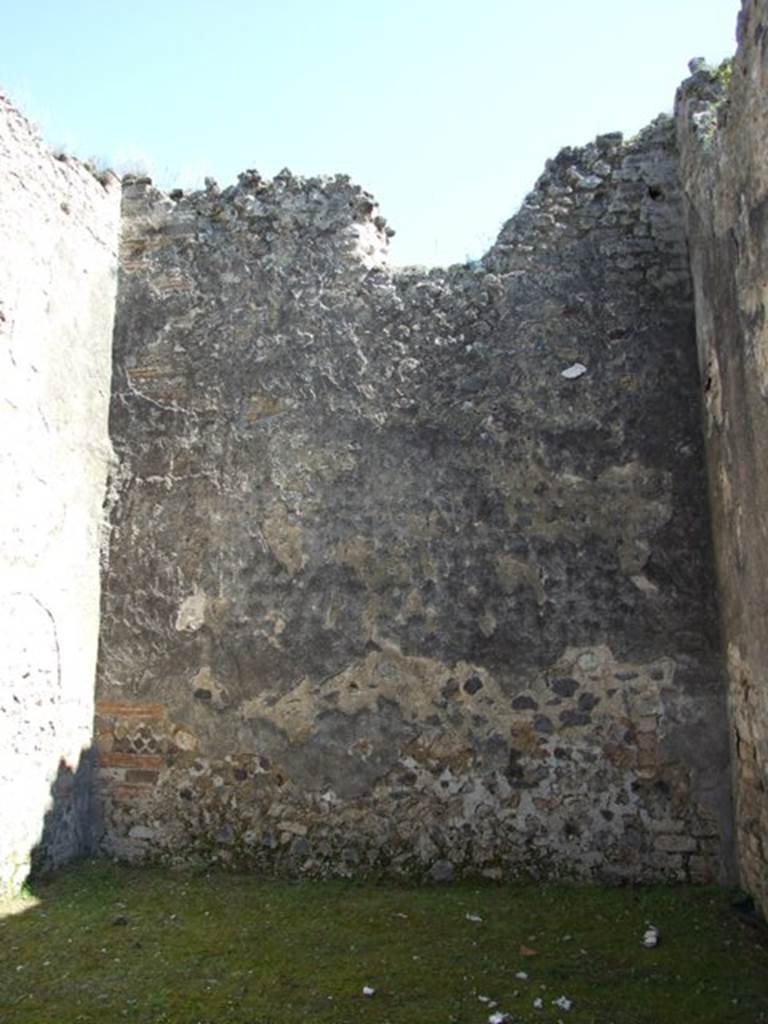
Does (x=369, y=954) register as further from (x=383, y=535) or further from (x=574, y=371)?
(x=574, y=371)

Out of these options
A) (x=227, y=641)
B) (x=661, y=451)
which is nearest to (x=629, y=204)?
(x=661, y=451)

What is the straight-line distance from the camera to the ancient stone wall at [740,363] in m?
3.76

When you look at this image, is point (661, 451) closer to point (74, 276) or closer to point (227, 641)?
point (227, 641)

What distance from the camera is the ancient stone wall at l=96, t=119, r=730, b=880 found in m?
4.72

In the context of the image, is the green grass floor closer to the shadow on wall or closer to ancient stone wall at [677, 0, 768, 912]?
the shadow on wall

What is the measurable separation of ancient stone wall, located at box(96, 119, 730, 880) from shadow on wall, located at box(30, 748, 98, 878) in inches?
4.3

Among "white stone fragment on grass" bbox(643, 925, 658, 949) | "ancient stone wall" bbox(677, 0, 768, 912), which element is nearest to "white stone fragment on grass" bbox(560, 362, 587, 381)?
"ancient stone wall" bbox(677, 0, 768, 912)

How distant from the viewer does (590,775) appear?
469 cm

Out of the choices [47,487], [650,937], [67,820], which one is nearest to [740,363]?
[650,937]

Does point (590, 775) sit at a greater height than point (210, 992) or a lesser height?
greater

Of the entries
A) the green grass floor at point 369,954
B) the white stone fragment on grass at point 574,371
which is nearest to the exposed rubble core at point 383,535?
the white stone fragment on grass at point 574,371

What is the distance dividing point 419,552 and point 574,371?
126 cm

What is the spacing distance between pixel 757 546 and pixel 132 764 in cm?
335

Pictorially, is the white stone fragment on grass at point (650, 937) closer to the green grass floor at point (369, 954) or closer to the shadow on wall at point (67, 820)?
the green grass floor at point (369, 954)
